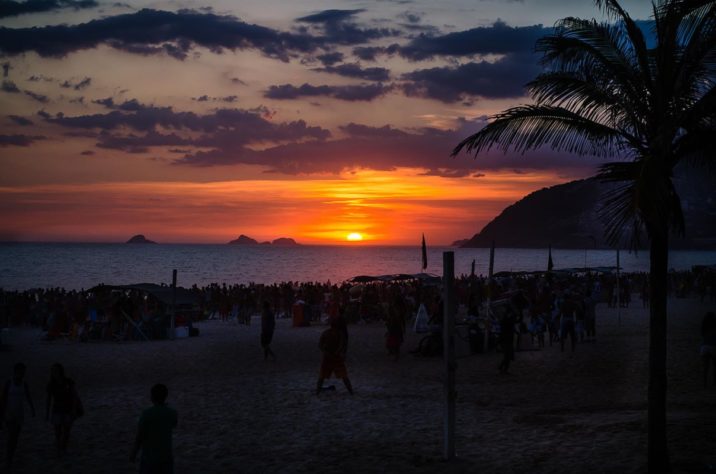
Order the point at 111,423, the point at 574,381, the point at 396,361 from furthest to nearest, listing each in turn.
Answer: the point at 396,361 → the point at 574,381 → the point at 111,423

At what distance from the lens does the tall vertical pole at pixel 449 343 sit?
8750 millimetres

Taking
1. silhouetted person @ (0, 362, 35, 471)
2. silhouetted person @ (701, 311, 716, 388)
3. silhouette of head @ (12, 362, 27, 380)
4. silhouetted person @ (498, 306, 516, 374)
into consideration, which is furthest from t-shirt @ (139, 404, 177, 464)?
silhouetted person @ (701, 311, 716, 388)

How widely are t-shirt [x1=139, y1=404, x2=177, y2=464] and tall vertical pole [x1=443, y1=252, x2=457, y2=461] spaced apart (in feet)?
11.7

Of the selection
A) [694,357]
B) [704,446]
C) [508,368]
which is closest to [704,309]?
[694,357]

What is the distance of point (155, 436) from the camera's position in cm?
684

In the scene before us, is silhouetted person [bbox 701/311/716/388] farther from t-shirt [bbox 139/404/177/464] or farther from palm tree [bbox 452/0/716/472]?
t-shirt [bbox 139/404/177/464]

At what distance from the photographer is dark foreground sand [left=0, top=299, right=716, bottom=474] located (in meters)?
9.24

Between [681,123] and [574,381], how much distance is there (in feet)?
29.2

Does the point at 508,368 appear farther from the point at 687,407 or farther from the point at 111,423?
the point at 111,423

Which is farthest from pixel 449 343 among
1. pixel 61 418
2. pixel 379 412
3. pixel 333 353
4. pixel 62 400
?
pixel 333 353

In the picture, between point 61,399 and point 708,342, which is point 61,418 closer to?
point 61,399

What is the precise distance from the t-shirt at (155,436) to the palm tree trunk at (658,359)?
16.9ft

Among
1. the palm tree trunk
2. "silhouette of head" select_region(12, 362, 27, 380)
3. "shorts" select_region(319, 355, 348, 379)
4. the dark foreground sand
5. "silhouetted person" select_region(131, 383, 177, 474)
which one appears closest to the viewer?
"silhouetted person" select_region(131, 383, 177, 474)

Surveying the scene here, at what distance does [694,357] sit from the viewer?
58.3 feet
